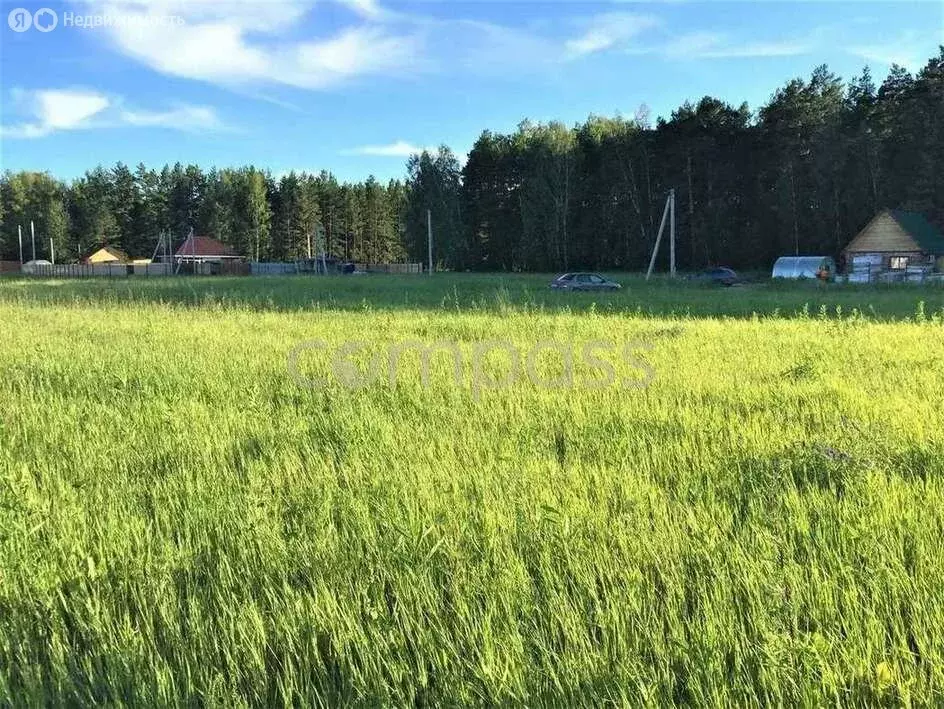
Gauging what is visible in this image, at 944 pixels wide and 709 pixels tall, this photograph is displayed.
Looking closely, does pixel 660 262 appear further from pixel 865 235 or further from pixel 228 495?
pixel 228 495

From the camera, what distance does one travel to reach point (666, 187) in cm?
5603

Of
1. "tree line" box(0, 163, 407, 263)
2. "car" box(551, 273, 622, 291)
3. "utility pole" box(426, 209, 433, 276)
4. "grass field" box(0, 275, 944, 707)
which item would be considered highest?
"tree line" box(0, 163, 407, 263)

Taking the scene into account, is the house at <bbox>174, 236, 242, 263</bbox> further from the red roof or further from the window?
the window

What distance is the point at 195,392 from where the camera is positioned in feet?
22.8

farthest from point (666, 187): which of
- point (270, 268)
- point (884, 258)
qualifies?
point (270, 268)

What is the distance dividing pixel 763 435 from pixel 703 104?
5507 cm

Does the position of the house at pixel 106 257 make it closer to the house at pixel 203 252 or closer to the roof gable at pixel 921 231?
the house at pixel 203 252

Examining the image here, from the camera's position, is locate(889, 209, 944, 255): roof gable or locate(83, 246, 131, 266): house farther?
locate(83, 246, 131, 266): house

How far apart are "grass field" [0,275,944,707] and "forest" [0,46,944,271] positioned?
46824 mm

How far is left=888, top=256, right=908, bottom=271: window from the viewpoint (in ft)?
129

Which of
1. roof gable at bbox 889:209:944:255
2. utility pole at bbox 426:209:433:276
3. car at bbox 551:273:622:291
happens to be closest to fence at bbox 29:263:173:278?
utility pole at bbox 426:209:433:276

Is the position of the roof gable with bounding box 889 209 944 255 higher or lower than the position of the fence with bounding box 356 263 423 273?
lower

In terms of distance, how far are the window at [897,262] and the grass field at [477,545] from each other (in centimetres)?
3889

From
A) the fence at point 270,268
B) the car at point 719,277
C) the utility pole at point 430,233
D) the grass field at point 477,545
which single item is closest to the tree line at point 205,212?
the fence at point 270,268
